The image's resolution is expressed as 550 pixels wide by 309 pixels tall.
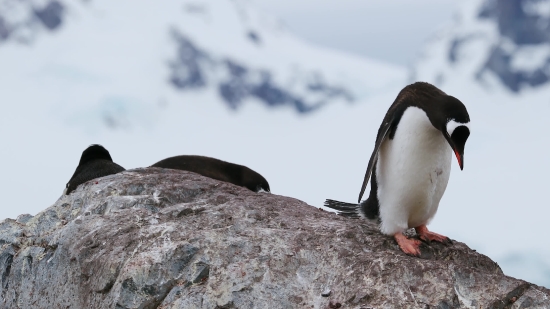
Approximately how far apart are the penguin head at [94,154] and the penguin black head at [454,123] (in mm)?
5166

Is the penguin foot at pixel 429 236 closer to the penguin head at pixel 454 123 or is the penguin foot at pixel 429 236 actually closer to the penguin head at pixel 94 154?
the penguin head at pixel 454 123

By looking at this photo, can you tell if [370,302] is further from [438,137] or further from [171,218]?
[171,218]

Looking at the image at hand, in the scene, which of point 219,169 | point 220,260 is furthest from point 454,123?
point 219,169

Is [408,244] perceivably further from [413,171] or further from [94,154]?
[94,154]

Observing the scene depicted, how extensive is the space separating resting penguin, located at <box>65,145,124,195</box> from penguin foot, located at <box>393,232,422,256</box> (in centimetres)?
429

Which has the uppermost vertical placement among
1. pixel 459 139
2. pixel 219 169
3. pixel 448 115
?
pixel 219 169

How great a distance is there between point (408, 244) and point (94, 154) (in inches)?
196

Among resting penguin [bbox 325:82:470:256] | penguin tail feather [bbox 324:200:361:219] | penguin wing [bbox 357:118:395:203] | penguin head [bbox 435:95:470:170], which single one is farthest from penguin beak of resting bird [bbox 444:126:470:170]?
penguin tail feather [bbox 324:200:361:219]

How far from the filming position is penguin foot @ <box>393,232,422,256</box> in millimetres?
5595

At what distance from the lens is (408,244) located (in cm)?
570

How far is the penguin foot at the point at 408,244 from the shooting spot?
18.4 ft

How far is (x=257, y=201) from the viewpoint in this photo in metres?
6.41

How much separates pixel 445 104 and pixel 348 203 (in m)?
1.67

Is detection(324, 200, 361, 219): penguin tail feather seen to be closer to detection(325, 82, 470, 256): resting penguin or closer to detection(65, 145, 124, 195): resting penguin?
detection(325, 82, 470, 256): resting penguin
